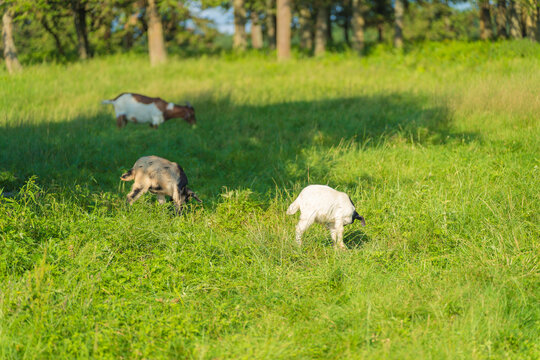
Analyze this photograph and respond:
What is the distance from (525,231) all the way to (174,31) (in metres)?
27.7

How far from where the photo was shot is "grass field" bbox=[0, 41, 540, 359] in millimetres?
3836

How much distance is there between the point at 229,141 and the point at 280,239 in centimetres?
475

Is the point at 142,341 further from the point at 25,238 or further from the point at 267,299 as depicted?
the point at 25,238

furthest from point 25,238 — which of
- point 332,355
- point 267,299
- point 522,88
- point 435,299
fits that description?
point 522,88

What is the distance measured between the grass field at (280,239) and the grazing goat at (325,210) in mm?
203

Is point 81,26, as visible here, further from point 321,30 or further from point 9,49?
point 321,30

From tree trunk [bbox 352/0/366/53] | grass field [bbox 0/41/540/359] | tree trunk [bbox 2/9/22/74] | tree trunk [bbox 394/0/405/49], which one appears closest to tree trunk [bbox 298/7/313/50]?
tree trunk [bbox 352/0/366/53]

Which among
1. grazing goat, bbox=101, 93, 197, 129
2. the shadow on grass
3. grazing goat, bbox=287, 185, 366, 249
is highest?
grazing goat, bbox=287, 185, 366, 249

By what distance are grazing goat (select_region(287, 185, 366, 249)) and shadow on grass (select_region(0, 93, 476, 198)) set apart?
2003mm

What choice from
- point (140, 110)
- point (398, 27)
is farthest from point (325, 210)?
point (398, 27)

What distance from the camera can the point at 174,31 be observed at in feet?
99.2

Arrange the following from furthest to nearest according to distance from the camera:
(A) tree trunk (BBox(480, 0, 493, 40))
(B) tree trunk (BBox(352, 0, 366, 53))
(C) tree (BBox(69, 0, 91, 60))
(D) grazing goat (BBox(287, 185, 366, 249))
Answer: (A) tree trunk (BBox(480, 0, 493, 40))
(B) tree trunk (BBox(352, 0, 366, 53))
(C) tree (BBox(69, 0, 91, 60))
(D) grazing goat (BBox(287, 185, 366, 249))

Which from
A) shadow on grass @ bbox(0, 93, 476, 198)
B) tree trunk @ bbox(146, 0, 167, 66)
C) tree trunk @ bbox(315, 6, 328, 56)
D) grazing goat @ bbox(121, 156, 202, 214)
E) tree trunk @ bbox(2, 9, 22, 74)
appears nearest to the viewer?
grazing goat @ bbox(121, 156, 202, 214)

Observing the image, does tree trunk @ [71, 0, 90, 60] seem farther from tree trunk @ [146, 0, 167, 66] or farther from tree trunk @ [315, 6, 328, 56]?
tree trunk @ [315, 6, 328, 56]
